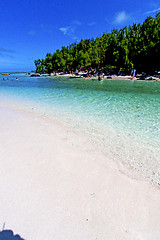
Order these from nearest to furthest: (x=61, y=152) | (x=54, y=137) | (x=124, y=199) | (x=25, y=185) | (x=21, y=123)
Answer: (x=124, y=199) < (x=25, y=185) < (x=61, y=152) < (x=54, y=137) < (x=21, y=123)

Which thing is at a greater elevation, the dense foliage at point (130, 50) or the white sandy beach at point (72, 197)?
the dense foliage at point (130, 50)

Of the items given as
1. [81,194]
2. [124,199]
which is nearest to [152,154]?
Answer: [124,199]

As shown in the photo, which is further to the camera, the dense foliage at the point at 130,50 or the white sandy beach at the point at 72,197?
the dense foliage at the point at 130,50

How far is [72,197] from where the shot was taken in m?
2.62

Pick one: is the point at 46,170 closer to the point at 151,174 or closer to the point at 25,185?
the point at 25,185

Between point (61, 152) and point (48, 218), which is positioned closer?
point (48, 218)

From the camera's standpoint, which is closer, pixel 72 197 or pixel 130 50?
pixel 72 197

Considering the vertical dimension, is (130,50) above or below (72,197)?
above

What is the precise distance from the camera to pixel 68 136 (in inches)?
211

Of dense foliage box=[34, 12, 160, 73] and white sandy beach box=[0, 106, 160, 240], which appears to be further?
dense foliage box=[34, 12, 160, 73]

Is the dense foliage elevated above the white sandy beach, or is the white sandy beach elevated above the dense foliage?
the dense foliage

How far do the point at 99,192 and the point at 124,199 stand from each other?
50 centimetres

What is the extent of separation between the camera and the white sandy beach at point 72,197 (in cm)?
207

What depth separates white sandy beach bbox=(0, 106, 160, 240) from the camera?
2.07 metres
